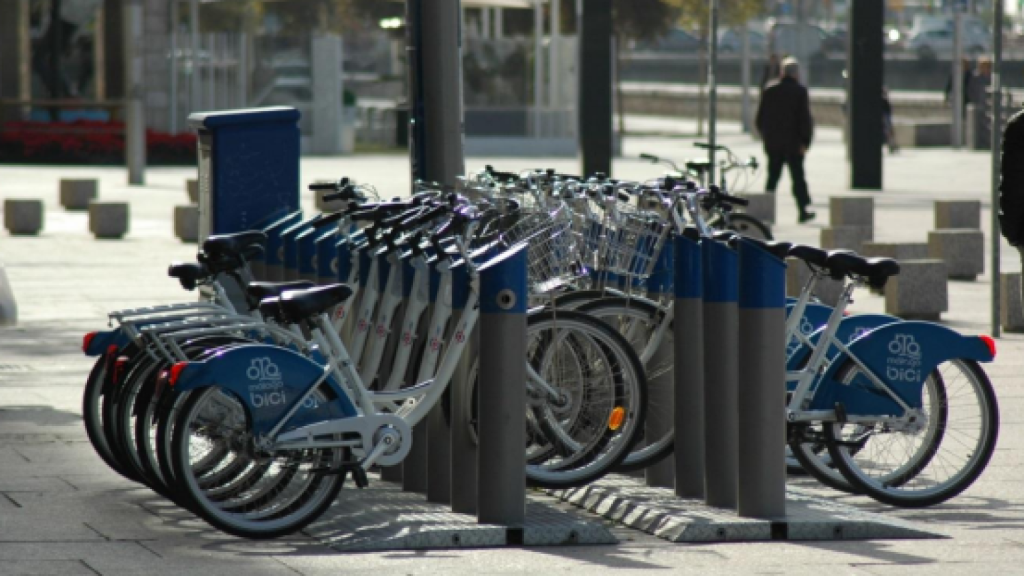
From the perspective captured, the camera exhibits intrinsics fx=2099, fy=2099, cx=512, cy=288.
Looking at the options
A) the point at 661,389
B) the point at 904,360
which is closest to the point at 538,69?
the point at 661,389

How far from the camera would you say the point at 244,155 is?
8789mm

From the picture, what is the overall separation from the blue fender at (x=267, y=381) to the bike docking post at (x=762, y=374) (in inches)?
50.5

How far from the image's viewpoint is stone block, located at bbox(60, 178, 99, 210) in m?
23.3

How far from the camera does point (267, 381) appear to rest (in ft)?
21.7

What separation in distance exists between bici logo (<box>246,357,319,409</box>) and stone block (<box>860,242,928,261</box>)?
27.5 ft

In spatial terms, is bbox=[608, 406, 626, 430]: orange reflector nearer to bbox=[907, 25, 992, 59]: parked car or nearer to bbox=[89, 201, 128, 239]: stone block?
bbox=[89, 201, 128, 239]: stone block

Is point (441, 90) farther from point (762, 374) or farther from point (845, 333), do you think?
point (762, 374)

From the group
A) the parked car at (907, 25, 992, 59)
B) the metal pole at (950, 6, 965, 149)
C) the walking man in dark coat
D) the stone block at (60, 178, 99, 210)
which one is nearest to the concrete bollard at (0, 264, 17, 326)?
the walking man in dark coat

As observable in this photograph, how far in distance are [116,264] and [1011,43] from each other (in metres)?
52.3

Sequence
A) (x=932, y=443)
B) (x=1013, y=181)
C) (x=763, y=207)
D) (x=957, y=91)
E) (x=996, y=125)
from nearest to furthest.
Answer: (x=932, y=443), (x=1013, y=181), (x=996, y=125), (x=763, y=207), (x=957, y=91)

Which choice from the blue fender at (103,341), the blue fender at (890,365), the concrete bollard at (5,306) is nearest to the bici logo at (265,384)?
the blue fender at (103,341)

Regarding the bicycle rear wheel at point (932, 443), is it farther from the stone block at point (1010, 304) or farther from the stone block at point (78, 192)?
the stone block at point (78, 192)

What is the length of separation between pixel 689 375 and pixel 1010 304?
5932 mm

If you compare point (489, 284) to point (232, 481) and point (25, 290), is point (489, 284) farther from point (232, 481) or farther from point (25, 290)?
point (25, 290)
